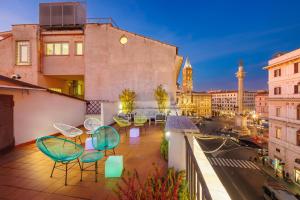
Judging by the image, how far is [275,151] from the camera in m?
19.2

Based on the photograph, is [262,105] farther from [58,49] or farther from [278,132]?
[58,49]

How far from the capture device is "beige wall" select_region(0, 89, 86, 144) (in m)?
5.50

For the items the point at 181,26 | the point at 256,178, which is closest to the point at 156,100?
the point at 256,178

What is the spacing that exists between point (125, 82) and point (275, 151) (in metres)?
20.9

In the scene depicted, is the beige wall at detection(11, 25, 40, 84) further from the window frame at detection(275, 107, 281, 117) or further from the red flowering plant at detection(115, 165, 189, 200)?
the window frame at detection(275, 107, 281, 117)

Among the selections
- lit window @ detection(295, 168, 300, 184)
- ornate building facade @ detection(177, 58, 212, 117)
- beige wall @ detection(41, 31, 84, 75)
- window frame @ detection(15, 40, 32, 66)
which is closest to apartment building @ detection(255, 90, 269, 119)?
ornate building facade @ detection(177, 58, 212, 117)

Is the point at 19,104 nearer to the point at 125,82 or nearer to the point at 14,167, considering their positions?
the point at 14,167

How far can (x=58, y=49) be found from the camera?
13797 mm

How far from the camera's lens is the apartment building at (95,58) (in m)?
13.3

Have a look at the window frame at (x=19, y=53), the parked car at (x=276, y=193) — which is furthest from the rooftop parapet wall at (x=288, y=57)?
the window frame at (x=19, y=53)

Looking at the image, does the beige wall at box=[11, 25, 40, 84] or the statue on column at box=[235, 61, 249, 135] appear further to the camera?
the statue on column at box=[235, 61, 249, 135]

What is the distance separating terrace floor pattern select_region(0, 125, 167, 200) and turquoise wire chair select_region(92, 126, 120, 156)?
0.55 meters

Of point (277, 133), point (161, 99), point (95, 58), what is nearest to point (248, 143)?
point (277, 133)

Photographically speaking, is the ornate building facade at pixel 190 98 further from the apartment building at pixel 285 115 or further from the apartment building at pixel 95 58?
the apartment building at pixel 95 58
